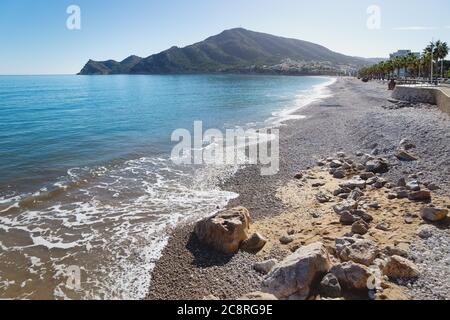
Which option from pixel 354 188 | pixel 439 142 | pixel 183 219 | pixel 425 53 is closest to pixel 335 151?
pixel 439 142

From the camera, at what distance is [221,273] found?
1105cm

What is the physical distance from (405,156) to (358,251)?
11305 millimetres

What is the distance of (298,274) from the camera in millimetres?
8867

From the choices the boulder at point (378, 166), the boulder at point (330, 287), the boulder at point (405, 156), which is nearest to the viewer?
the boulder at point (330, 287)

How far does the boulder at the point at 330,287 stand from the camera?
28.4 feet

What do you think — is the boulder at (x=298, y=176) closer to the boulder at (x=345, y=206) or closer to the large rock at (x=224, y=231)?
the boulder at (x=345, y=206)

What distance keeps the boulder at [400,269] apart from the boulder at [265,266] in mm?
3234

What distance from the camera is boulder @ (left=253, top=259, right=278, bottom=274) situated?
1069 cm

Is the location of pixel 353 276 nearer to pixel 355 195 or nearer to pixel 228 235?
pixel 228 235

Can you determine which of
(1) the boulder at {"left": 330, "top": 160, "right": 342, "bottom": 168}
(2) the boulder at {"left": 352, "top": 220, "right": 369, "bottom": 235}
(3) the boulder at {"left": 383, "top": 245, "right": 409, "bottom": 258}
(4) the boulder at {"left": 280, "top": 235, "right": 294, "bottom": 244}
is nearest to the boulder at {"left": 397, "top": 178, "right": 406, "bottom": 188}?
(2) the boulder at {"left": 352, "top": 220, "right": 369, "bottom": 235}

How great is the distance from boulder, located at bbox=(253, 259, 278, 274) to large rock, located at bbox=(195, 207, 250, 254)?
58.6 inches

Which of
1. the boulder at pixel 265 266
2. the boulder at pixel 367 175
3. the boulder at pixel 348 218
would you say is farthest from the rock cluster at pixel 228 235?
the boulder at pixel 367 175

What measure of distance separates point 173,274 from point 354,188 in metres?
9.91

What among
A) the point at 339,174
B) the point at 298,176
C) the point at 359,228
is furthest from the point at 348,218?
the point at 298,176
